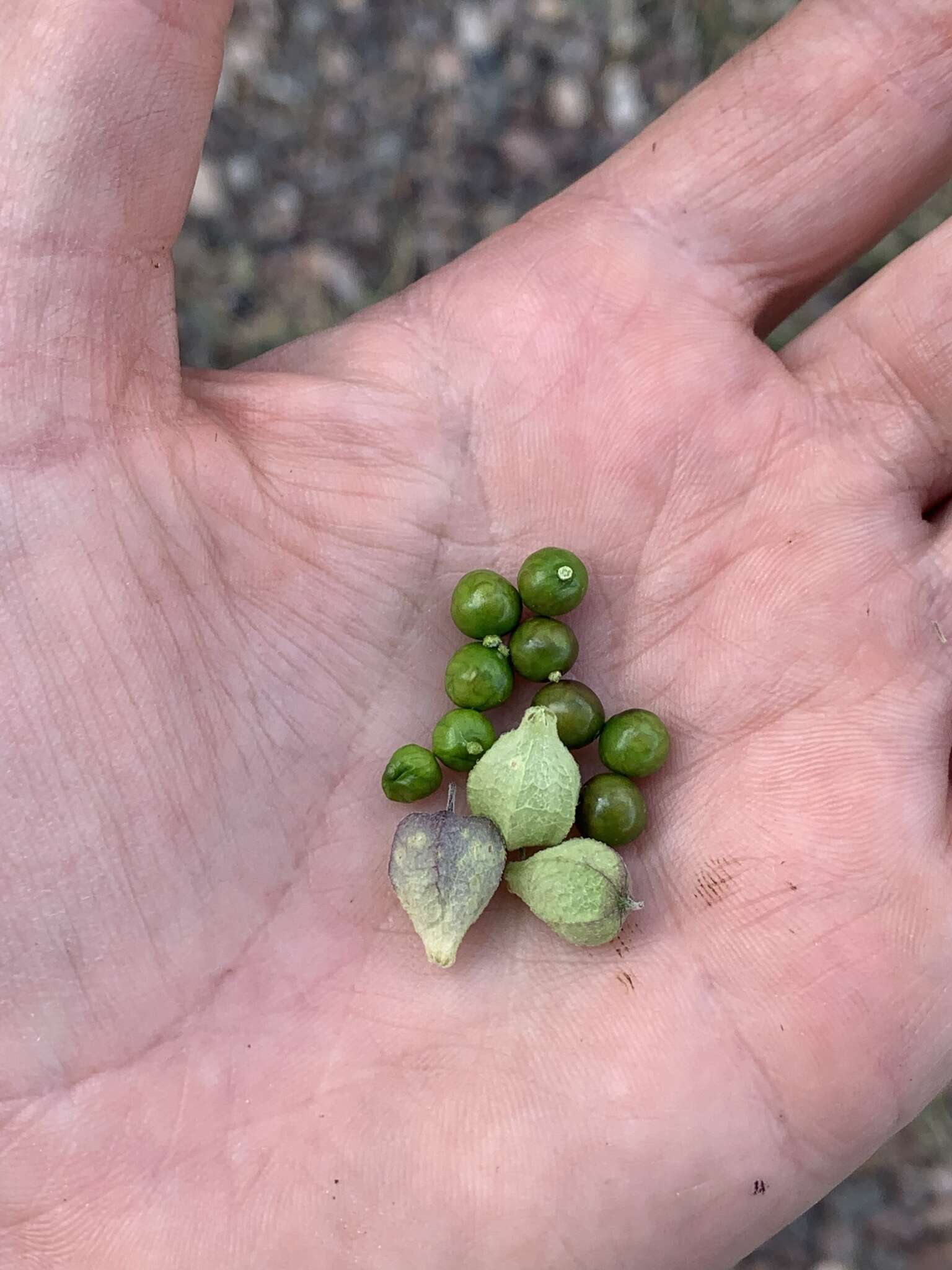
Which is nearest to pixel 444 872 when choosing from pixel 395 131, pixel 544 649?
pixel 544 649

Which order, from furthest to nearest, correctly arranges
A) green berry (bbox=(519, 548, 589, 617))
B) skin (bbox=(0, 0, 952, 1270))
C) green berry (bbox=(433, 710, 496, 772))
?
green berry (bbox=(519, 548, 589, 617))
green berry (bbox=(433, 710, 496, 772))
skin (bbox=(0, 0, 952, 1270))

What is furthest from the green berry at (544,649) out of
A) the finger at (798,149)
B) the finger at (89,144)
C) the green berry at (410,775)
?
the finger at (89,144)

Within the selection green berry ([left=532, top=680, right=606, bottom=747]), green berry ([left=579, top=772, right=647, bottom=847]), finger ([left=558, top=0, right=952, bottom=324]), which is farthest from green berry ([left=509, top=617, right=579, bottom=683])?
finger ([left=558, top=0, right=952, bottom=324])

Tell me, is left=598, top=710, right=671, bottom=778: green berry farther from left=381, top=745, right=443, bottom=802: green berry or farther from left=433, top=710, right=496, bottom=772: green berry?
left=381, top=745, right=443, bottom=802: green berry

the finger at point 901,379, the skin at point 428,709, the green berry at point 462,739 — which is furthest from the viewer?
the finger at point 901,379

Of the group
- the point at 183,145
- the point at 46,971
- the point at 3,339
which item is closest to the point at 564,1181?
the point at 46,971

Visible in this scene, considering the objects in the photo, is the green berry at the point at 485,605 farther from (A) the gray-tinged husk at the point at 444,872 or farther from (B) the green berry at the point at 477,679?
(A) the gray-tinged husk at the point at 444,872

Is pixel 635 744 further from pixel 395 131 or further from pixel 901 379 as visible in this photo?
pixel 395 131
